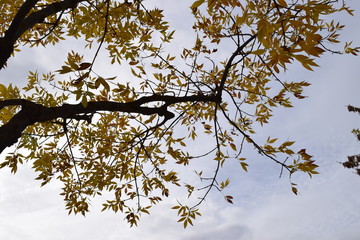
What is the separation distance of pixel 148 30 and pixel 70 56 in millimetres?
1152

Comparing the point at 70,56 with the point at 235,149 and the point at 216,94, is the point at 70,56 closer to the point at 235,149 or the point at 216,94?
the point at 216,94

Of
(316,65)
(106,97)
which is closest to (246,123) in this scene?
(106,97)

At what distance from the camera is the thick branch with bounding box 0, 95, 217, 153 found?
2.68m

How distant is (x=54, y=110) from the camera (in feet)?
9.96

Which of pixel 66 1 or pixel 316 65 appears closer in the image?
pixel 316 65

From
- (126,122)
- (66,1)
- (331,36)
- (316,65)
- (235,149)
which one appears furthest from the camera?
(126,122)

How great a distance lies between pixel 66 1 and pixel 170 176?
8.77ft

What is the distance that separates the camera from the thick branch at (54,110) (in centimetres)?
268

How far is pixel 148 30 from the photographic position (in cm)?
401

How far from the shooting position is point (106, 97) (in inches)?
164

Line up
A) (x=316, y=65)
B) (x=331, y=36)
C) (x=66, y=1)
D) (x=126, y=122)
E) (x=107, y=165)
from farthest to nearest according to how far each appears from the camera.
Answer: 1. (x=126, y=122)
2. (x=107, y=165)
3. (x=331, y=36)
4. (x=66, y=1)
5. (x=316, y=65)

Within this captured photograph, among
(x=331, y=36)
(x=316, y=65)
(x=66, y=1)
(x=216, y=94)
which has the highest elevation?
(x=331, y=36)

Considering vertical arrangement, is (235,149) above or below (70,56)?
below

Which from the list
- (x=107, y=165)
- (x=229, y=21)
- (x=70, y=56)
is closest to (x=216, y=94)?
(x=229, y=21)
